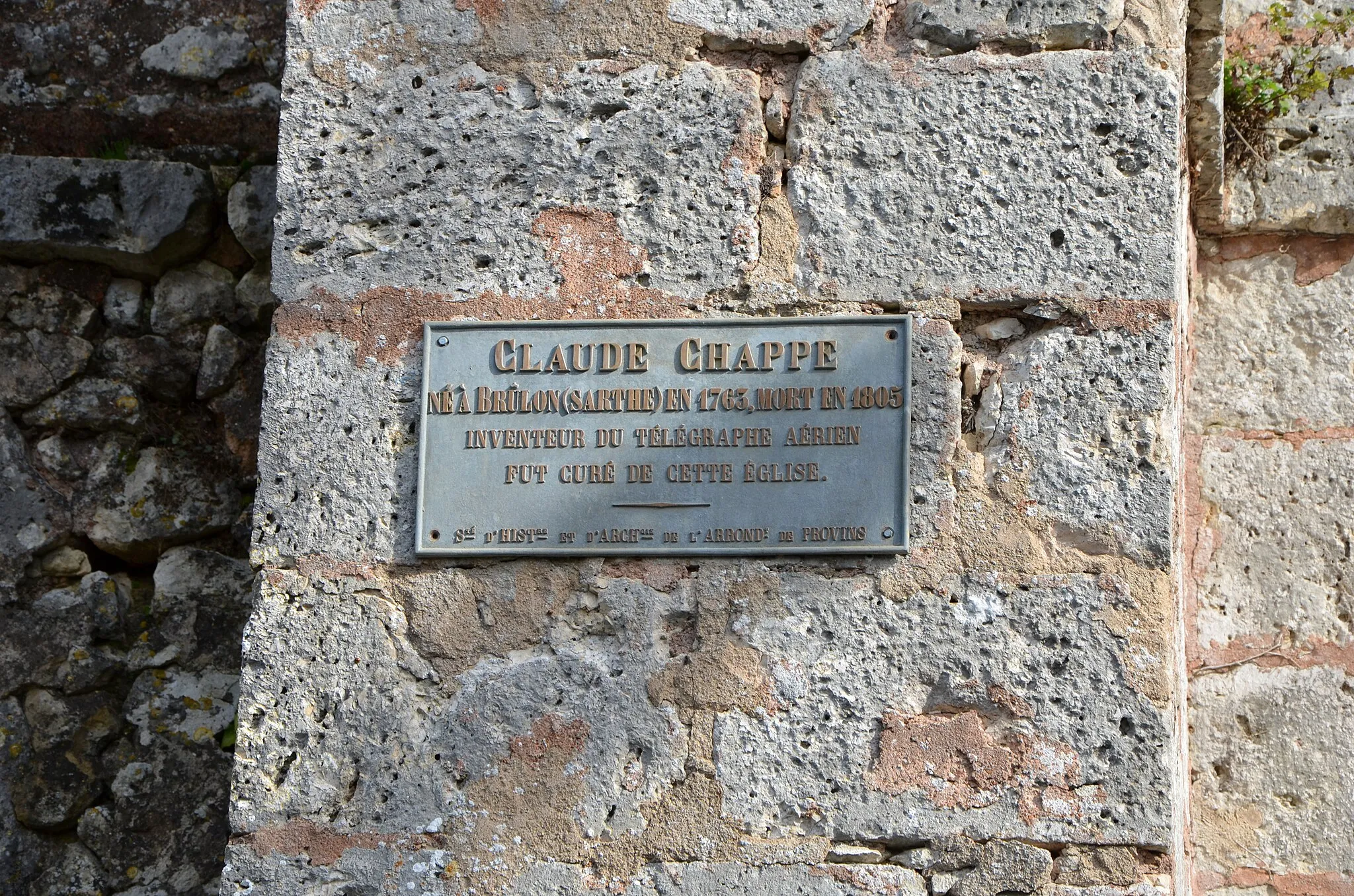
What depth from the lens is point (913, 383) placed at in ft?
8.79

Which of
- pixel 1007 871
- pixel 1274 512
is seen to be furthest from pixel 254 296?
pixel 1274 512

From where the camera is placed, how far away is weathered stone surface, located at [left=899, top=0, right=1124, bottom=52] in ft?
9.07

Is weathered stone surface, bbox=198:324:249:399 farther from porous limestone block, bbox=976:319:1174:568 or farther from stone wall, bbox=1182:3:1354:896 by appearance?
stone wall, bbox=1182:3:1354:896

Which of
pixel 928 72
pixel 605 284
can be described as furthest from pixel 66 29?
pixel 928 72

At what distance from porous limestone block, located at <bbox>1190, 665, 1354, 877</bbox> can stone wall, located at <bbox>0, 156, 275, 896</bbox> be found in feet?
7.43

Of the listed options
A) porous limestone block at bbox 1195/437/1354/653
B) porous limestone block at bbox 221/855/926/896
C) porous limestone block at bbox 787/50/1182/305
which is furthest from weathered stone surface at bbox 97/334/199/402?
porous limestone block at bbox 1195/437/1354/653

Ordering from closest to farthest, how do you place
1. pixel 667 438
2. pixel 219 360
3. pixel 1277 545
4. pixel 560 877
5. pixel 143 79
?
1. pixel 560 877
2. pixel 667 438
3. pixel 1277 545
4. pixel 219 360
5. pixel 143 79

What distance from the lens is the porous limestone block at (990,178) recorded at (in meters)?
2.69

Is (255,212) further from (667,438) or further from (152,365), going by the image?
(667,438)

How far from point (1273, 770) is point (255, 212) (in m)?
2.83

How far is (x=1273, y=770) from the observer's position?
3.14m

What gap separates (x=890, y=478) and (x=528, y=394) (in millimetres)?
721

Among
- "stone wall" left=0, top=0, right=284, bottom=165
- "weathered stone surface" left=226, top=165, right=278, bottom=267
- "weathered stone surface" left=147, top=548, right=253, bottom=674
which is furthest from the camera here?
"stone wall" left=0, top=0, right=284, bottom=165

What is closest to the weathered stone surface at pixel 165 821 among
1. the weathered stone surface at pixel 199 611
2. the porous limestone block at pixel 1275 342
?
the weathered stone surface at pixel 199 611
